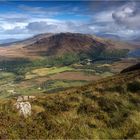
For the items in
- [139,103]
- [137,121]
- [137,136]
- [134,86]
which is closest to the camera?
[137,136]

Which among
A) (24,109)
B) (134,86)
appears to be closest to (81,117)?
(24,109)

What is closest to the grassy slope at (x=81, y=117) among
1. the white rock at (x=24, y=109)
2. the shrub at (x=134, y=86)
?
the shrub at (x=134, y=86)

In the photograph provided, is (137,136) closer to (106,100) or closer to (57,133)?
(57,133)

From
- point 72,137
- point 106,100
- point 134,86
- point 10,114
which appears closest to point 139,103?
point 106,100

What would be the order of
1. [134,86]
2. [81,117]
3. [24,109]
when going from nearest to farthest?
1. [81,117]
2. [24,109]
3. [134,86]

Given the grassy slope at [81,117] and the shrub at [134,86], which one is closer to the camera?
the grassy slope at [81,117]

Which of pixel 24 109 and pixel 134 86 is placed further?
pixel 134 86

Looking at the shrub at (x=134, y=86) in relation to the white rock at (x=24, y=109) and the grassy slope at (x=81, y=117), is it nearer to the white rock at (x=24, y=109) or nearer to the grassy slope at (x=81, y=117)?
the grassy slope at (x=81, y=117)

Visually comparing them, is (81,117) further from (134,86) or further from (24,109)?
(134,86)
